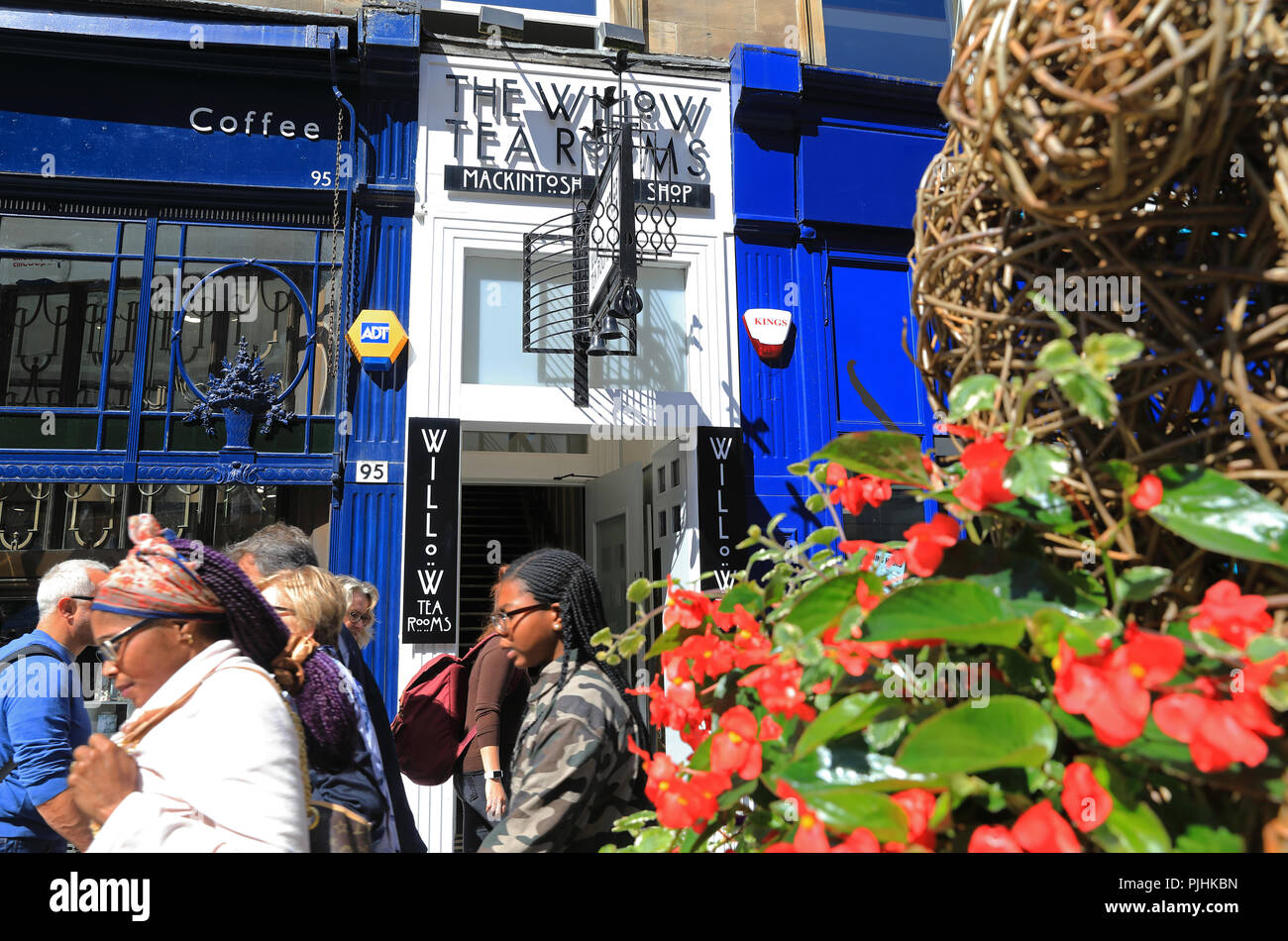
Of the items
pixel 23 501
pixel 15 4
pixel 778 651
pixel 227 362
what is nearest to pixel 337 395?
pixel 227 362

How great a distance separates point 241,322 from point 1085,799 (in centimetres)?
745

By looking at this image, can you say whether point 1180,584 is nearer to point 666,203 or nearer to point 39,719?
point 39,719

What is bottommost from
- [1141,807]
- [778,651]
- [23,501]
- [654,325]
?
[1141,807]

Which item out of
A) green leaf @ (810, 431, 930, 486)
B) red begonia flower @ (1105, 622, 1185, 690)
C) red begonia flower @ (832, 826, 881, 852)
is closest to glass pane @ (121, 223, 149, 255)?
green leaf @ (810, 431, 930, 486)

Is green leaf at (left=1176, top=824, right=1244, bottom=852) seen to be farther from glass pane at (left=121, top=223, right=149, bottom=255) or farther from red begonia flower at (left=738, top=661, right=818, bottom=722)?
glass pane at (left=121, top=223, right=149, bottom=255)

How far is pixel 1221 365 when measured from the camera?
80cm

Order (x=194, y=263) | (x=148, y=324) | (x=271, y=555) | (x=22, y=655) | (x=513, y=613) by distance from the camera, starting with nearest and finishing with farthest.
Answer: (x=513, y=613) → (x=22, y=655) → (x=271, y=555) → (x=148, y=324) → (x=194, y=263)

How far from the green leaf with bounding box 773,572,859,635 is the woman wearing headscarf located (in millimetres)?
925

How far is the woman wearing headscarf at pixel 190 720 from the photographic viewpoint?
48.5 inches

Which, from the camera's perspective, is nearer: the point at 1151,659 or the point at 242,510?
the point at 1151,659

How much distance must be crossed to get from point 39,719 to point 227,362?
4.44m

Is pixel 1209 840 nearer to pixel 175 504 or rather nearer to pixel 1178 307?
pixel 1178 307

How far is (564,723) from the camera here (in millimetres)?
2104

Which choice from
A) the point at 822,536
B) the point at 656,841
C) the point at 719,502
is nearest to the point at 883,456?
the point at 822,536
